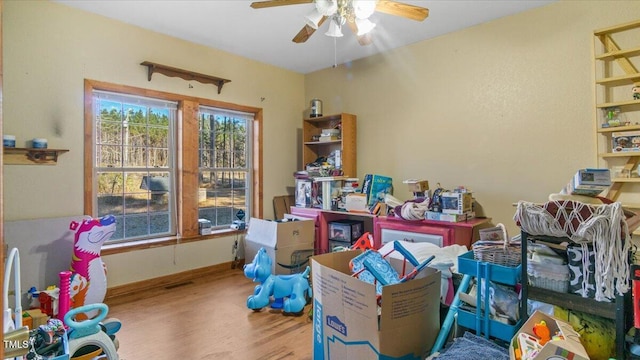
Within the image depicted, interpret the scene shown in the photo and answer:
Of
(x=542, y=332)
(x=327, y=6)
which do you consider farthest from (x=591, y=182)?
(x=327, y=6)

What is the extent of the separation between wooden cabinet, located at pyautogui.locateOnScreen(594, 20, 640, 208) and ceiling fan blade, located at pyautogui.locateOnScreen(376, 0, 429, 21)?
1.45 metres

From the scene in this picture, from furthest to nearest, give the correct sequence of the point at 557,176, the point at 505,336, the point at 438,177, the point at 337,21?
the point at 438,177 → the point at 557,176 → the point at 337,21 → the point at 505,336

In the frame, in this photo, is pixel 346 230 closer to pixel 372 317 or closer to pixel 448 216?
pixel 448 216

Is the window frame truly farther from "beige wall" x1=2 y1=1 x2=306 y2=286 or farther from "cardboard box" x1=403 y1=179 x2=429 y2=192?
"cardboard box" x1=403 y1=179 x2=429 y2=192

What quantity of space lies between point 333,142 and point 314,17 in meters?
2.29

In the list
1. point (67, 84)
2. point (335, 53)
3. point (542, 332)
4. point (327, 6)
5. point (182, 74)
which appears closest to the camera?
point (542, 332)

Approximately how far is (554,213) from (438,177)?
7.69 feet

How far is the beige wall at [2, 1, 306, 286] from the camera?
111 inches

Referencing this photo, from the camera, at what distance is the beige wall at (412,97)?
2.83 meters

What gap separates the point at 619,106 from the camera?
2615 mm

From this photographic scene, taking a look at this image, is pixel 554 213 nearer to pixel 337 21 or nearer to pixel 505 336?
pixel 505 336

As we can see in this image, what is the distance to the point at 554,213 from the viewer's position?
1389 mm

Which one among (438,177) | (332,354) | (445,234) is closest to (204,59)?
(438,177)

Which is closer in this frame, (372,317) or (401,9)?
(372,317)
